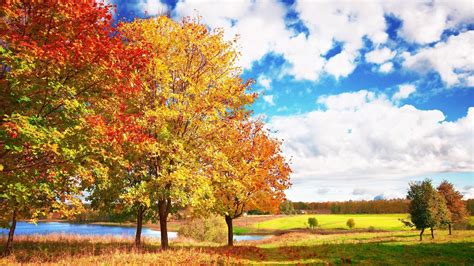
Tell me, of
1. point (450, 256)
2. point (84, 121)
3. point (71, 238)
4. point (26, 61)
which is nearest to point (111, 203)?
point (71, 238)

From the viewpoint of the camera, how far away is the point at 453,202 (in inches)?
1730

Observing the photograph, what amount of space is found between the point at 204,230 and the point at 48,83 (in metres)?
42.2

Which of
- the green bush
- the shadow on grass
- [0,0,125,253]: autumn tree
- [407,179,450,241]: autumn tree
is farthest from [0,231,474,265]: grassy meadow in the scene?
the green bush

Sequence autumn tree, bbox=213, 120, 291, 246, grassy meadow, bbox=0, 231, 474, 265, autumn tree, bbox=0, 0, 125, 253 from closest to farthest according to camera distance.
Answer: autumn tree, bbox=0, 0, 125, 253 < grassy meadow, bbox=0, 231, 474, 265 < autumn tree, bbox=213, 120, 291, 246

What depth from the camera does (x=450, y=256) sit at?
19422 mm

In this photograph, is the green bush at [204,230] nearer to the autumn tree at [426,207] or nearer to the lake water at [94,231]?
the lake water at [94,231]

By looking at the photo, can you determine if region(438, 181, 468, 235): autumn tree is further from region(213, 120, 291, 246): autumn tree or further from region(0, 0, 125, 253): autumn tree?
region(0, 0, 125, 253): autumn tree

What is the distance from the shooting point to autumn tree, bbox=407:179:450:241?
106 feet

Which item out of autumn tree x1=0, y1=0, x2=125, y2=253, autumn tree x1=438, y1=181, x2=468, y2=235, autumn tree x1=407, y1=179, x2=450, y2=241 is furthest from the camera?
autumn tree x1=438, y1=181, x2=468, y2=235

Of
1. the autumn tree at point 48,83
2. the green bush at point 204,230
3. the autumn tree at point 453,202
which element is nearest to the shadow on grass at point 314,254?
the autumn tree at point 48,83

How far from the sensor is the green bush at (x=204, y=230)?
4866 centimetres

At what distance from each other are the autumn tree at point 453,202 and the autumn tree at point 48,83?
148 feet

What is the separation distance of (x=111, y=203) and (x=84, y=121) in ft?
40.3

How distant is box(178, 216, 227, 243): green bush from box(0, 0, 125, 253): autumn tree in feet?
124
